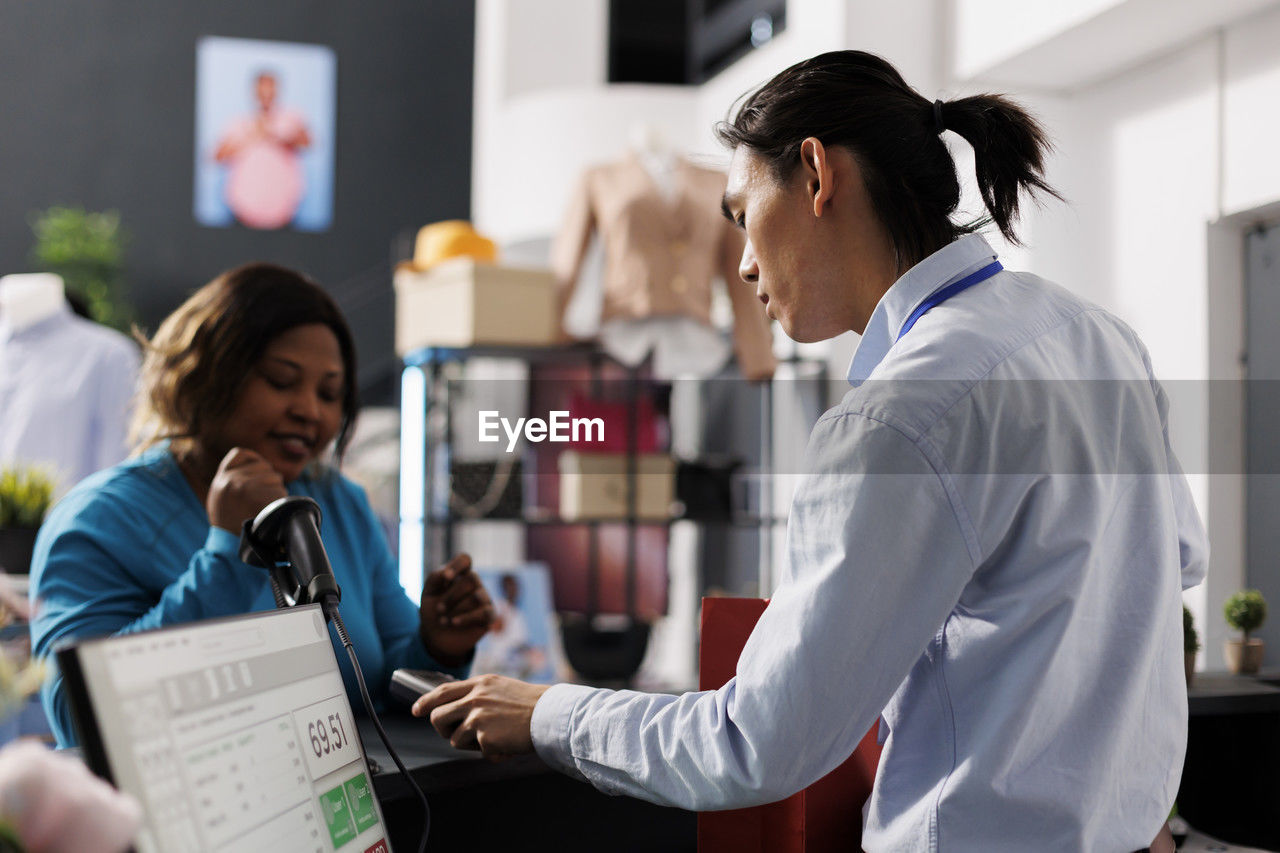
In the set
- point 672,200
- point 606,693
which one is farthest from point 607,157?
point 606,693

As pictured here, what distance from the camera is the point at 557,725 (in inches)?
42.3

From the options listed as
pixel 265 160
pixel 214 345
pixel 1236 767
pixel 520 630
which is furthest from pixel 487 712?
pixel 265 160

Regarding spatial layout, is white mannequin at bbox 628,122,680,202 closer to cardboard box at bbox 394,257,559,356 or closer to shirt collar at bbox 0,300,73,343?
cardboard box at bbox 394,257,559,356

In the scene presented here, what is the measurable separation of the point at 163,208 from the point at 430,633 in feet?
22.3

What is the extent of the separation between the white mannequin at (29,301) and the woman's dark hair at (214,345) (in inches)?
102

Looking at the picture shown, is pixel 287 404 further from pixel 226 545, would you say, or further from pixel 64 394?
pixel 64 394

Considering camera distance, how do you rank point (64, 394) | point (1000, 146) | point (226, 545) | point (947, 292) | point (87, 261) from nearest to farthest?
point (947, 292), point (1000, 146), point (226, 545), point (64, 394), point (87, 261)

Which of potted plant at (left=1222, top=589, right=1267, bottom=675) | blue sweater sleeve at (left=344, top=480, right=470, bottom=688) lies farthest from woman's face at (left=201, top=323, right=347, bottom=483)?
potted plant at (left=1222, top=589, right=1267, bottom=675)

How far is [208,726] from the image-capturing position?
753 millimetres

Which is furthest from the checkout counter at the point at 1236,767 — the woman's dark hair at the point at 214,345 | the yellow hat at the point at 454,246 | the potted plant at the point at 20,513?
the yellow hat at the point at 454,246

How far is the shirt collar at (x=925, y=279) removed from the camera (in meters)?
1.03

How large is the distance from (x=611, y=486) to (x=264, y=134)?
15.5 ft

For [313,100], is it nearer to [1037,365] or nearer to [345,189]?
[345,189]

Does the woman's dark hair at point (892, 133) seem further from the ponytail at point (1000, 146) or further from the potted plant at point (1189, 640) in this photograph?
the potted plant at point (1189, 640)
